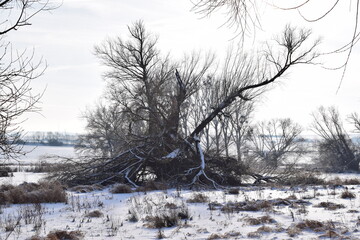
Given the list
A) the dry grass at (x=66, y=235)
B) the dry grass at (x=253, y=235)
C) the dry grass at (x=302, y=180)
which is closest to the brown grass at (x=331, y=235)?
the dry grass at (x=253, y=235)

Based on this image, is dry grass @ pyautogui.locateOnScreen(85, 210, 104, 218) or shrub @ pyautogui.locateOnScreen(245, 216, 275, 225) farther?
dry grass @ pyautogui.locateOnScreen(85, 210, 104, 218)

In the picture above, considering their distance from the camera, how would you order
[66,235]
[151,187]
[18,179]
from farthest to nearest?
[18,179], [151,187], [66,235]

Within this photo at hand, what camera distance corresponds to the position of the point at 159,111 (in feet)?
55.1

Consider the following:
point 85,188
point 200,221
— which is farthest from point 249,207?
point 85,188

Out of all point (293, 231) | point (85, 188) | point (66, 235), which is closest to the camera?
point (293, 231)

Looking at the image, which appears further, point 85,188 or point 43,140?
point 43,140

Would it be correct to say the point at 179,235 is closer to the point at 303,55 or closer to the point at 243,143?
the point at 303,55

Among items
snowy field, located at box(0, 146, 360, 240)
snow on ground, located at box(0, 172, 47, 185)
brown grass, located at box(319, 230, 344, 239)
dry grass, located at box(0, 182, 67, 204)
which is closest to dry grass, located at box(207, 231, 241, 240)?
snowy field, located at box(0, 146, 360, 240)

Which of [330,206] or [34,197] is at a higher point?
[34,197]

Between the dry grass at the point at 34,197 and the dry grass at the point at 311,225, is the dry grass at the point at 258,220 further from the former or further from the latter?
the dry grass at the point at 34,197

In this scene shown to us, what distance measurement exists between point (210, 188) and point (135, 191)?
3082 millimetres

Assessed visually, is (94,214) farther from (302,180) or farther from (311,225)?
(302,180)

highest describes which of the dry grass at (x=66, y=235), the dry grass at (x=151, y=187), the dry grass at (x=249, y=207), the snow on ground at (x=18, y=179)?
the snow on ground at (x=18, y=179)

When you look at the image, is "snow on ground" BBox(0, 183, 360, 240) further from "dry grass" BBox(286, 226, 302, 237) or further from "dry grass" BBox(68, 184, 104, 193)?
"dry grass" BBox(68, 184, 104, 193)
